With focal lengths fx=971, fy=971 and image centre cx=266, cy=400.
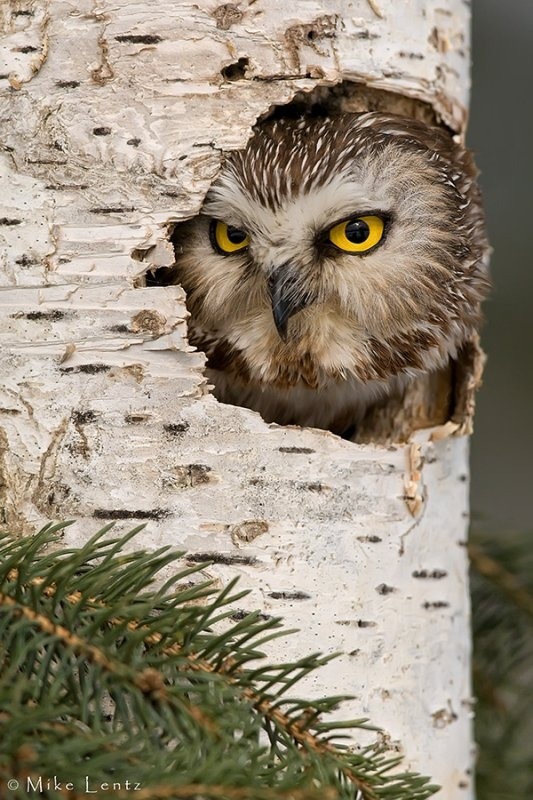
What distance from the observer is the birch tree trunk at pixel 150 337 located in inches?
60.3

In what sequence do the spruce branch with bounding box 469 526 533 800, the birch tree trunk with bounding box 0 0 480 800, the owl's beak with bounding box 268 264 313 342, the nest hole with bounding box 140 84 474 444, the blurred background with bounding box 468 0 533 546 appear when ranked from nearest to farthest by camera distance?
the birch tree trunk with bounding box 0 0 480 800 → the owl's beak with bounding box 268 264 313 342 → the nest hole with bounding box 140 84 474 444 → the spruce branch with bounding box 469 526 533 800 → the blurred background with bounding box 468 0 533 546

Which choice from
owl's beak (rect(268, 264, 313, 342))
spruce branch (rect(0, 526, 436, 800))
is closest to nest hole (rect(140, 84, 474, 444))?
owl's beak (rect(268, 264, 313, 342))

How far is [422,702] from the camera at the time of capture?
5.54 feet

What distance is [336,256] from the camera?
1920 millimetres

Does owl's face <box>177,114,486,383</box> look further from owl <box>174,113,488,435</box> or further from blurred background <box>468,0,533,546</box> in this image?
blurred background <box>468,0,533,546</box>

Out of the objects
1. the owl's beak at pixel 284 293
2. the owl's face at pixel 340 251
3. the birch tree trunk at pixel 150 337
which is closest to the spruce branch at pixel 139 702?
the birch tree trunk at pixel 150 337

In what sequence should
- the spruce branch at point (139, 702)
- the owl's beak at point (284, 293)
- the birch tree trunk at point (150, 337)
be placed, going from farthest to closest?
the owl's beak at point (284, 293), the birch tree trunk at point (150, 337), the spruce branch at point (139, 702)

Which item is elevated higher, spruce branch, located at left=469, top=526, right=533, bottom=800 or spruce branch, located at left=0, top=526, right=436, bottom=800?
spruce branch, located at left=469, top=526, right=533, bottom=800

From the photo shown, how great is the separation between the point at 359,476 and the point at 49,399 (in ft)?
1.71

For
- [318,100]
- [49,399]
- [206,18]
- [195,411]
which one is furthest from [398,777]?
[318,100]

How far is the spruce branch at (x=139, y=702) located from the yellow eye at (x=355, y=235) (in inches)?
33.9

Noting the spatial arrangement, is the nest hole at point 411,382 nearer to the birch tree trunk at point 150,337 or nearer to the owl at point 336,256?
the owl at point 336,256

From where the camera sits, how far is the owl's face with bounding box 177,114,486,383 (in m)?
1.91

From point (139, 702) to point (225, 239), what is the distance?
1.14 m
